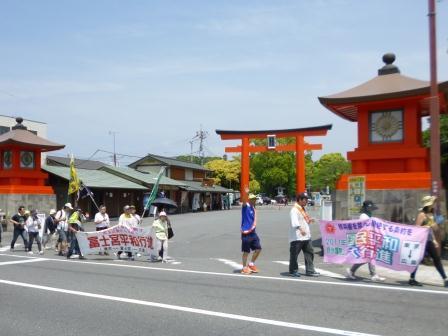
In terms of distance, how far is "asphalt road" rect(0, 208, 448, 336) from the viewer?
21.2 feet

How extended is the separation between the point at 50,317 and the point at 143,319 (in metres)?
1.36

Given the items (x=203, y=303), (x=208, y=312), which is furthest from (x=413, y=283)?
(x=208, y=312)

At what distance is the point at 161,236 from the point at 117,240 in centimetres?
169

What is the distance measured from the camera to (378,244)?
1041 cm

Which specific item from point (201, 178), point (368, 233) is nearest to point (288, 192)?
point (201, 178)

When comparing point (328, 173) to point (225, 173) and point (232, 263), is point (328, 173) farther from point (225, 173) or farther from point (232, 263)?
point (232, 263)

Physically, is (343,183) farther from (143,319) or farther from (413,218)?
(143,319)

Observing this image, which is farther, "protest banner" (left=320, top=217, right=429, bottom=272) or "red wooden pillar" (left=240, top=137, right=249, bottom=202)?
"red wooden pillar" (left=240, top=137, right=249, bottom=202)

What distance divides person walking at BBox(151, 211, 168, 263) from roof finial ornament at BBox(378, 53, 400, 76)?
30.2 feet

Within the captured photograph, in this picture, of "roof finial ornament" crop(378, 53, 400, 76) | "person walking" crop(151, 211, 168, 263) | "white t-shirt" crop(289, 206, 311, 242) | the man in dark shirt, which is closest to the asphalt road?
"white t-shirt" crop(289, 206, 311, 242)

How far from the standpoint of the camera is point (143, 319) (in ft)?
22.7

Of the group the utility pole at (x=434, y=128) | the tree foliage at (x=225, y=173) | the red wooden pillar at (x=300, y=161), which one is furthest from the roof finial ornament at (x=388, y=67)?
the tree foliage at (x=225, y=173)

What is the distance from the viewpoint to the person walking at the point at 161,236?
14118 millimetres

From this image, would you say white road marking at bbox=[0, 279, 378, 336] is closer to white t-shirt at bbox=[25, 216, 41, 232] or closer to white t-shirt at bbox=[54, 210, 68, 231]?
white t-shirt at bbox=[54, 210, 68, 231]
